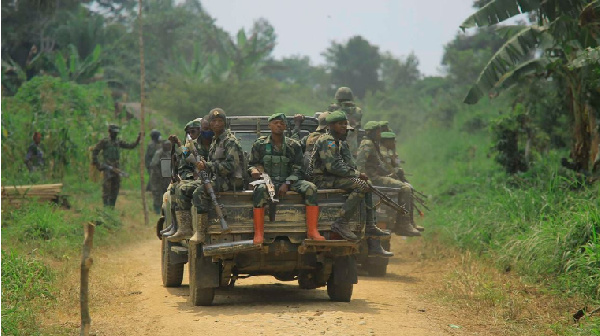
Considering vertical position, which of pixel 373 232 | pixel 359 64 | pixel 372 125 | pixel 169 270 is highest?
pixel 359 64

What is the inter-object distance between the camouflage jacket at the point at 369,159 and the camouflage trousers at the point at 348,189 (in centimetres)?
324

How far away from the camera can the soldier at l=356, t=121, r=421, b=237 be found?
12.1m

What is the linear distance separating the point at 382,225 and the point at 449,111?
25.5 metres

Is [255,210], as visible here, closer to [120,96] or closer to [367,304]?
[367,304]

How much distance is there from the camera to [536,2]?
1300 cm

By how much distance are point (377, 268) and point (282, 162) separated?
12.3 feet

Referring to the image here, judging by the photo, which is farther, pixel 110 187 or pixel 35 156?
pixel 35 156

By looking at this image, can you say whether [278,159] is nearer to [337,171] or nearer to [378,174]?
[337,171]

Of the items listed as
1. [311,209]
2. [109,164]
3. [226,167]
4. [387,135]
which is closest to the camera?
[311,209]

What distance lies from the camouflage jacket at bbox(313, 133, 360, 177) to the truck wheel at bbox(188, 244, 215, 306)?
155 centimetres

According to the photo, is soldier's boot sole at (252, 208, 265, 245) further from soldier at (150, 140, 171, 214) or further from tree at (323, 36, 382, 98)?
tree at (323, 36, 382, 98)

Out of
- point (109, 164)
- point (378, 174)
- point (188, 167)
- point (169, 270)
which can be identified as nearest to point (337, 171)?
point (188, 167)

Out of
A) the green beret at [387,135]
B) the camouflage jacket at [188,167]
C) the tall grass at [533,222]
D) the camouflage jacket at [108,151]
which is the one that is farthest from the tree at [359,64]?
the camouflage jacket at [188,167]

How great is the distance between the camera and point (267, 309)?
26.8 feet
